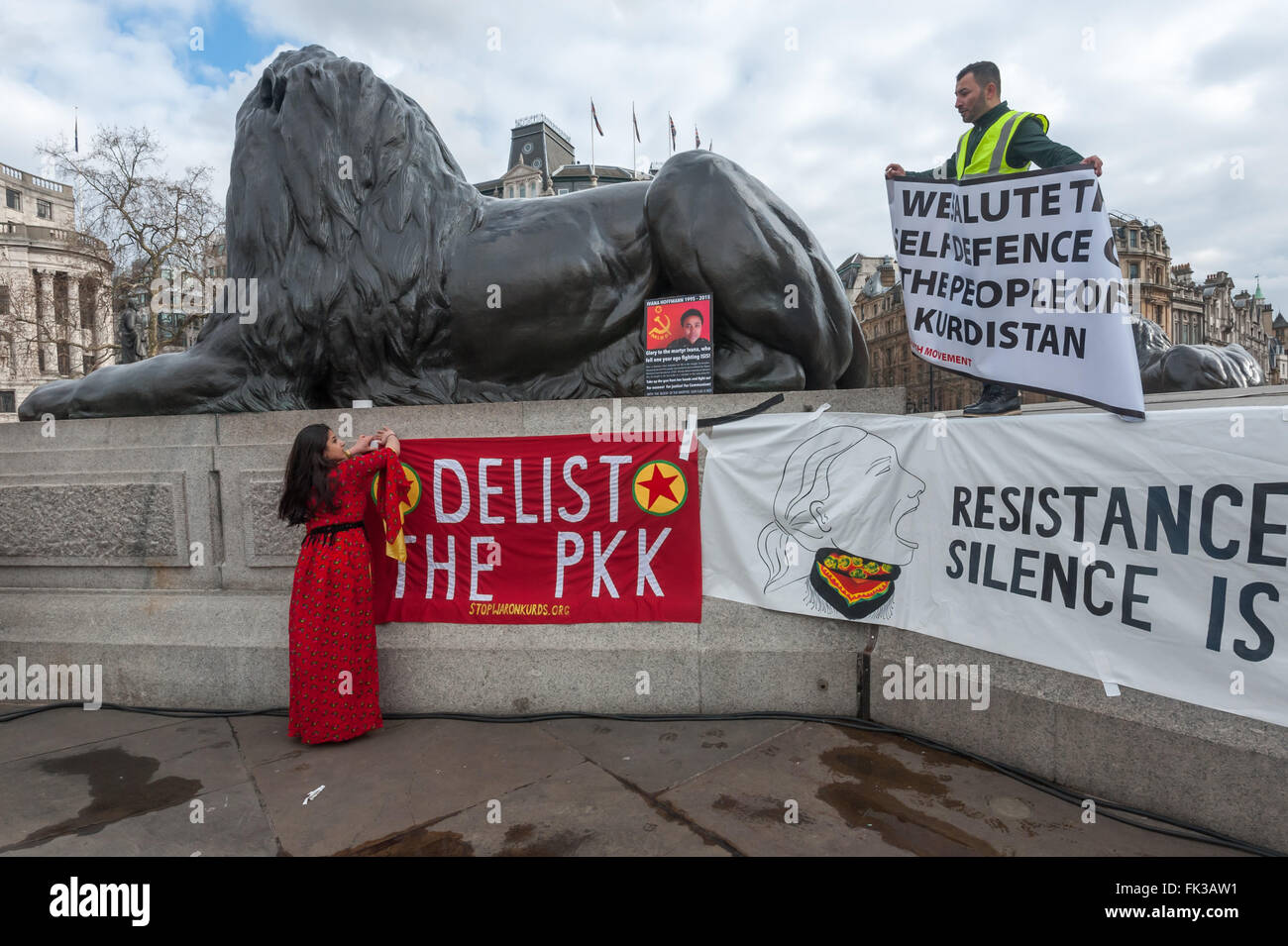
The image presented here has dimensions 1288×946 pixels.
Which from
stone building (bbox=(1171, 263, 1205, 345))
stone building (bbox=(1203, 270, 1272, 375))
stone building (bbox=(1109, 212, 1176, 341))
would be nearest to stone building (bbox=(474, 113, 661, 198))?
stone building (bbox=(1109, 212, 1176, 341))

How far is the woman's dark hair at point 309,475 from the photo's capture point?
3723 millimetres

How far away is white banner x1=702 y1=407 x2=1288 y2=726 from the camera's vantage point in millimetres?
2574

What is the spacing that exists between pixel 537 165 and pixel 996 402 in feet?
208

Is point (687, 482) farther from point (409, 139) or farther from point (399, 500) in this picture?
point (409, 139)

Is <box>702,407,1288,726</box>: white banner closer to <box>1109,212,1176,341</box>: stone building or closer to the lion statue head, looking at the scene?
the lion statue head

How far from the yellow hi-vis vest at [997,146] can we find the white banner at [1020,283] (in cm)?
35

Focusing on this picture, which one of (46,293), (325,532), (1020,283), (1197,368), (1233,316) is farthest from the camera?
(1233,316)

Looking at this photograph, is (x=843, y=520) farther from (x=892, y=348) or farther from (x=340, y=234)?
(x=892, y=348)

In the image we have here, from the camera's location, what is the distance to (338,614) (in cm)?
381

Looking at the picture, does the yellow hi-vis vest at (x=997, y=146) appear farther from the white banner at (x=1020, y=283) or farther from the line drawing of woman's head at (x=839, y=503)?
the line drawing of woman's head at (x=839, y=503)

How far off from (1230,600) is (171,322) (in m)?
37.9

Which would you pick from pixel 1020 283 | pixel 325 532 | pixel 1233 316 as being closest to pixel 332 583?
pixel 325 532

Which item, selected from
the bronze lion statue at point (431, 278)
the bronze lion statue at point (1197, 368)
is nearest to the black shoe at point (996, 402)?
the bronze lion statue at point (431, 278)

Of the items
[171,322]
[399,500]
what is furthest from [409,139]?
[171,322]
